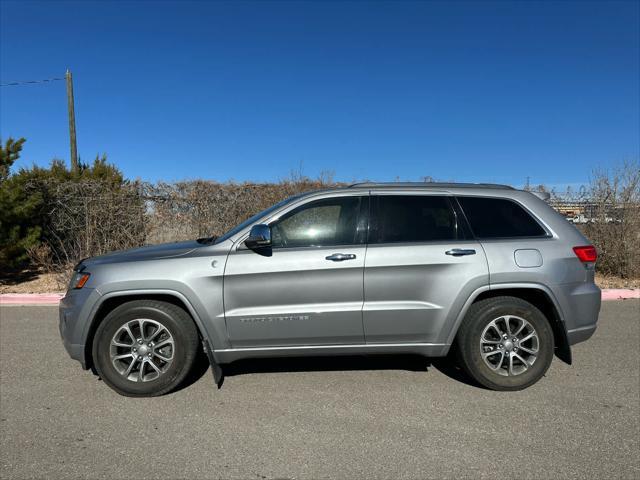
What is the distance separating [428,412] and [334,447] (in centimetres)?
94

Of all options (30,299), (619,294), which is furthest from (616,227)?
(30,299)

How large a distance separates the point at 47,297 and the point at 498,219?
326 inches

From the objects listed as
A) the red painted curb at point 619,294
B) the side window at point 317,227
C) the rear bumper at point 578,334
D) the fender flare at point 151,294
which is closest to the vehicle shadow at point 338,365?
the fender flare at point 151,294

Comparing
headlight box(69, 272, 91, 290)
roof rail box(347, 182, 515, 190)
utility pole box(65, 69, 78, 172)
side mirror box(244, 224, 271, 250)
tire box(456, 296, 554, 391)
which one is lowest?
tire box(456, 296, 554, 391)

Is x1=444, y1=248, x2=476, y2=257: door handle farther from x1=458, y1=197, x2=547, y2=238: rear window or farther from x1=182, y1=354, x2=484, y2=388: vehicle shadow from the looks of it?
x1=182, y1=354, x2=484, y2=388: vehicle shadow

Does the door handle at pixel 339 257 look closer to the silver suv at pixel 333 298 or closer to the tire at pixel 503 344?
the silver suv at pixel 333 298

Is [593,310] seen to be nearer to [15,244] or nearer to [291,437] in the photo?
[291,437]

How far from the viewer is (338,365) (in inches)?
182

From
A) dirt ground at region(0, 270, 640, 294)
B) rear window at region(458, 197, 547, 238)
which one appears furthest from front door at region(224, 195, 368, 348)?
dirt ground at region(0, 270, 640, 294)

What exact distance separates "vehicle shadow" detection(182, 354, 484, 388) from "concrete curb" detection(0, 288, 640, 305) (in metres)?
5.30

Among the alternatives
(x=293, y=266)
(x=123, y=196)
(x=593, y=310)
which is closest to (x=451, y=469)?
A: (x=293, y=266)

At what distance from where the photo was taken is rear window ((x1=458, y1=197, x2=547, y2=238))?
4.10 meters

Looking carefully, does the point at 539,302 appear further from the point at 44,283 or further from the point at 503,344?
the point at 44,283

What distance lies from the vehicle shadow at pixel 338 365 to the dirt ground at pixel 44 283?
6477 mm
